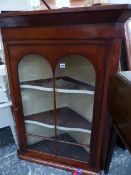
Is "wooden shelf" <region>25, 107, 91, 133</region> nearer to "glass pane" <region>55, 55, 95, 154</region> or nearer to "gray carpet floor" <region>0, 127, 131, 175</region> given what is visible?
"glass pane" <region>55, 55, 95, 154</region>

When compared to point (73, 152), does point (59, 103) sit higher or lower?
higher

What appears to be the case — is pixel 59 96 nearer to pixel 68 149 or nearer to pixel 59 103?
pixel 59 103

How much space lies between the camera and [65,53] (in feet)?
3.29

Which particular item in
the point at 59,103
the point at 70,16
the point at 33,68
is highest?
the point at 70,16

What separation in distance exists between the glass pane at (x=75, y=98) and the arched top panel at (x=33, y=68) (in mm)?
112

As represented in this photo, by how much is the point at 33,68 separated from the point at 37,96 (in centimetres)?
24

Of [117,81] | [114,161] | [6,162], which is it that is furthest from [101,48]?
[6,162]

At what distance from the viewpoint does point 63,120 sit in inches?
52.0

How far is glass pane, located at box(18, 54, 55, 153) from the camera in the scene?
1201 mm

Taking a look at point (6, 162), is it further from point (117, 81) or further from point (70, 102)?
point (117, 81)

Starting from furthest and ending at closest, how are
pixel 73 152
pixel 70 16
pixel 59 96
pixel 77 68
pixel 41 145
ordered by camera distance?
pixel 41 145 < pixel 73 152 < pixel 59 96 < pixel 77 68 < pixel 70 16

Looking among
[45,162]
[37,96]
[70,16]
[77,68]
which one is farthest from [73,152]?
[70,16]

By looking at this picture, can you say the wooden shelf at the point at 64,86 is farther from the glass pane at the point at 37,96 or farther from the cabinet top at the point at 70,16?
the cabinet top at the point at 70,16

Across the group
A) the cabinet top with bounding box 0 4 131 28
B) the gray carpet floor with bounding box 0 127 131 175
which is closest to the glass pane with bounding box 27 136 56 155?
the gray carpet floor with bounding box 0 127 131 175
